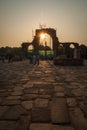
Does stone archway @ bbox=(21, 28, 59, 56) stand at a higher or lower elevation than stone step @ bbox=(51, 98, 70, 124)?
higher

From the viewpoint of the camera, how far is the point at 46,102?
518cm

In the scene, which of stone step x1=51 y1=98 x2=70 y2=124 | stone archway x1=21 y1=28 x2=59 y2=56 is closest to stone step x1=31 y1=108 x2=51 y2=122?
stone step x1=51 y1=98 x2=70 y2=124

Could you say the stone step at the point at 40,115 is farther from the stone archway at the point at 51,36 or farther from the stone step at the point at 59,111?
the stone archway at the point at 51,36

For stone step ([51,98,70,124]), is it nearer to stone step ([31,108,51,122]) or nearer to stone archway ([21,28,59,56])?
stone step ([31,108,51,122])

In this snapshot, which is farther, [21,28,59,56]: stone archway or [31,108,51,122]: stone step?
[21,28,59,56]: stone archway

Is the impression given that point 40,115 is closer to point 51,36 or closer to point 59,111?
point 59,111

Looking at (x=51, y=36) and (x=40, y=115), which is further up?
(x=51, y=36)

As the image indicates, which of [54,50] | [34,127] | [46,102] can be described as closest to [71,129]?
[34,127]

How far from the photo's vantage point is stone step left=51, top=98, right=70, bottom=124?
384cm

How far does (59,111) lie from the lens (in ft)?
14.6

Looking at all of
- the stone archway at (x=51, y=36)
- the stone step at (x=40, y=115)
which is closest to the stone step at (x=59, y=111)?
the stone step at (x=40, y=115)

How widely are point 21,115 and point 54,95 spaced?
2.15m

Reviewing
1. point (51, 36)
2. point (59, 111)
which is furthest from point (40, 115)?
point (51, 36)

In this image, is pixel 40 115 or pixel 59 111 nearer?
pixel 40 115
